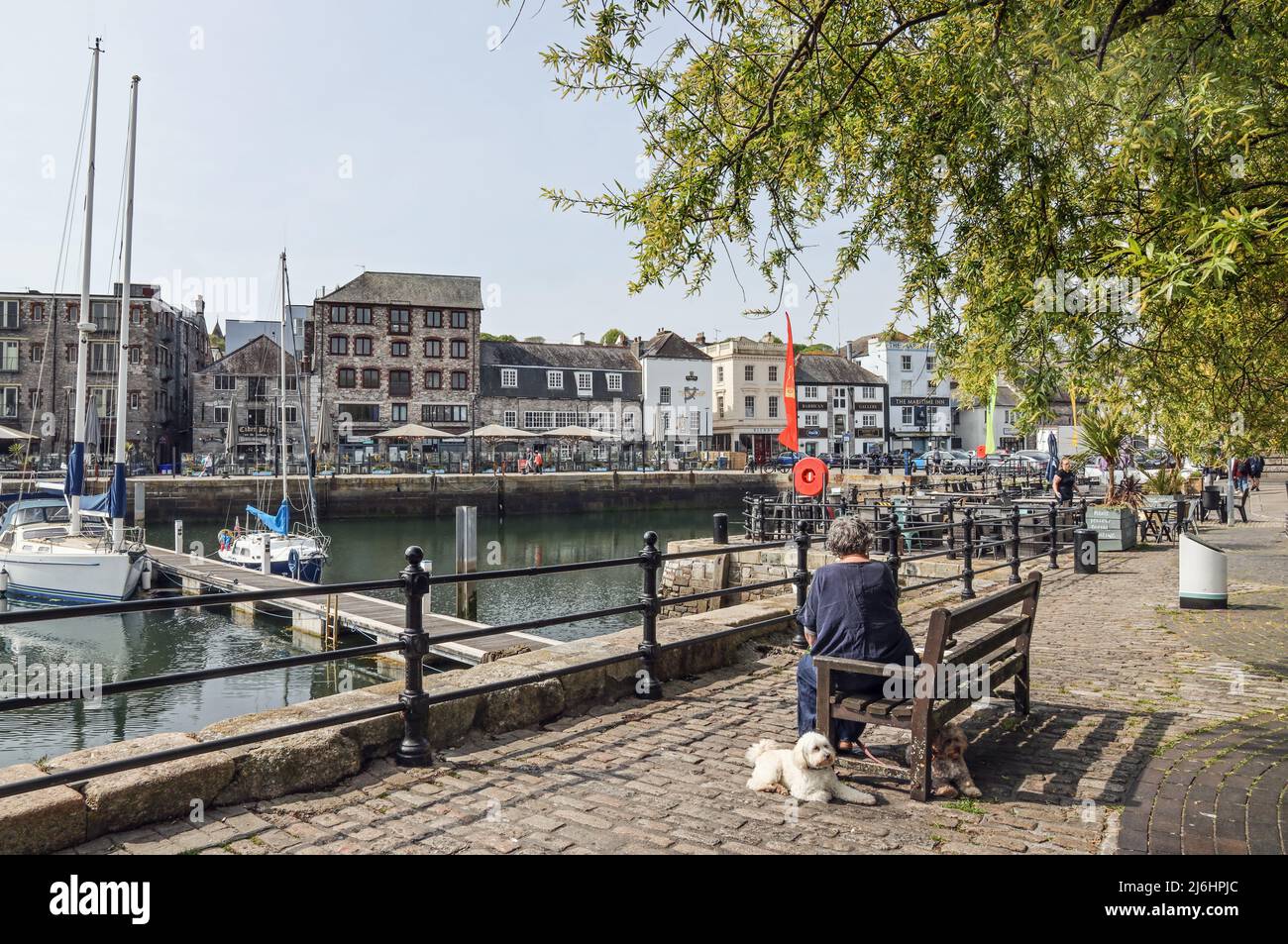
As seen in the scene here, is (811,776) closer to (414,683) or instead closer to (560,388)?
(414,683)

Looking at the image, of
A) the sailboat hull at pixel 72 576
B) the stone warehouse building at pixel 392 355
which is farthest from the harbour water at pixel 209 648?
the stone warehouse building at pixel 392 355

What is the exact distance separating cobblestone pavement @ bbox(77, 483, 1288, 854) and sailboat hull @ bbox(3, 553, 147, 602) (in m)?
20.0

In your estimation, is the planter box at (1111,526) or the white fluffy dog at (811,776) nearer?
the white fluffy dog at (811,776)

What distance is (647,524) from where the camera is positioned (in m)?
49.0

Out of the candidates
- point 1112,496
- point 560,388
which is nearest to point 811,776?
point 1112,496

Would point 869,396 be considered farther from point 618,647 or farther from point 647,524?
point 618,647

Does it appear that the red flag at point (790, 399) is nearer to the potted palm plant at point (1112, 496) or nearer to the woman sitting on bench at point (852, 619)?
the potted palm plant at point (1112, 496)

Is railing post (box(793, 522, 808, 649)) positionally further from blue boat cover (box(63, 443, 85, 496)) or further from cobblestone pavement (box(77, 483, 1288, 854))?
blue boat cover (box(63, 443, 85, 496))

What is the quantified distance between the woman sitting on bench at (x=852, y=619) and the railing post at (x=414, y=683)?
2.37 m

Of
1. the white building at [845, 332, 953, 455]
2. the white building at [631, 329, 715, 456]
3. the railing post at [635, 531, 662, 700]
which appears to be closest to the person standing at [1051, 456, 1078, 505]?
the railing post at [635, 531, 662, 700]

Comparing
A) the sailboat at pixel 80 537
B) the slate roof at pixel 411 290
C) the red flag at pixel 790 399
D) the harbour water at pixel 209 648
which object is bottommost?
the harbour water at pixel 209 648

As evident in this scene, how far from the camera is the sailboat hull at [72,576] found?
22.1 metres

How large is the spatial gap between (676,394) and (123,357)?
50089 millimetres
